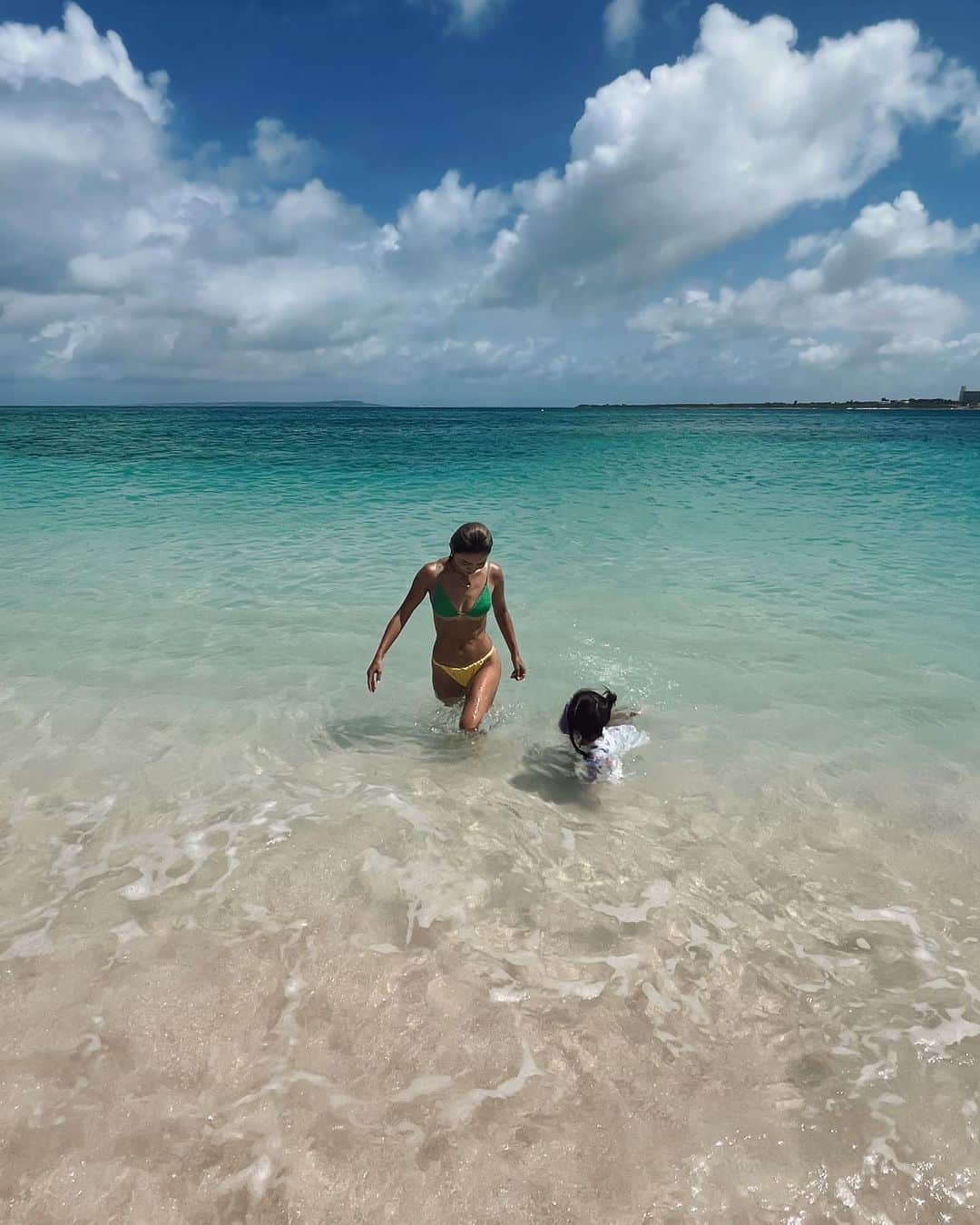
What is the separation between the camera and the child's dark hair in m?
4.74

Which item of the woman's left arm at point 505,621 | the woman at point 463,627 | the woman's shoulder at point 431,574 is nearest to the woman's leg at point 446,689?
the woman at point 463,627

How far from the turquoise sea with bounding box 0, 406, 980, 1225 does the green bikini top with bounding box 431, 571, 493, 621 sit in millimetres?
1061

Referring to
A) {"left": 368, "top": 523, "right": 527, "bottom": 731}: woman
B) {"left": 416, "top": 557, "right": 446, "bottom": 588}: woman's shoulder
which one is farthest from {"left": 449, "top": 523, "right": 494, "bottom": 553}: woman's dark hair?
{"left": 416, "top": 557, "right": 446, "bottom": 588}: woman's shoulder

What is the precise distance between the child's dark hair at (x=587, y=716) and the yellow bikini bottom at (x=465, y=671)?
3.75ft

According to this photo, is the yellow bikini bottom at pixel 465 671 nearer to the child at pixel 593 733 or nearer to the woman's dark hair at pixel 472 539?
the child at pixel 593 733

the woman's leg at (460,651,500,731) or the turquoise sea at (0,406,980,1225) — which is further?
the woman's leg at (460,651,500,731)

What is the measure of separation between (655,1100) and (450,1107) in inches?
32.6

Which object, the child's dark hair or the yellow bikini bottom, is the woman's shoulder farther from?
the child's dark hair

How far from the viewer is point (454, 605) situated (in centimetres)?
552

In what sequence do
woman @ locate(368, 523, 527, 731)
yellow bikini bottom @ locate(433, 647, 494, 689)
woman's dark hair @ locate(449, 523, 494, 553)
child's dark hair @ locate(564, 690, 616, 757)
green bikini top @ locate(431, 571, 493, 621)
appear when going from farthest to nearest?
1. yellow bikini bottom @ locate(433, 647, 494, 689)
2. green bikini top @ locate(431, 571, 493, 621)
3. woman @ locate(368, 523, 527, 731)
4. woman's dark hair @ locate(449, 523, 494, 553)
5. child's dark hair @ locate(564, 690, 616, 757)

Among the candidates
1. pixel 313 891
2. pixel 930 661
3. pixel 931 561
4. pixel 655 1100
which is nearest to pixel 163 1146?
pixel 313 891

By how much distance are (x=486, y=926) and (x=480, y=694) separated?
2.31 metres

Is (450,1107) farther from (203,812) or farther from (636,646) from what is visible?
(636,646)

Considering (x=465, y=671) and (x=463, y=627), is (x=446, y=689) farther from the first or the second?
(x=463, y=627)
